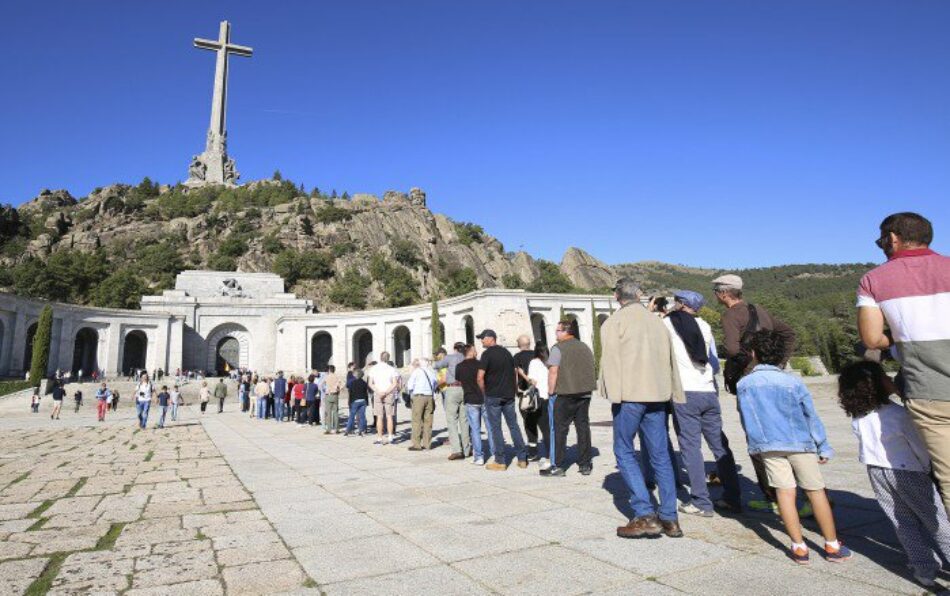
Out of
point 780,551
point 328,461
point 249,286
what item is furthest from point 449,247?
point 780,551

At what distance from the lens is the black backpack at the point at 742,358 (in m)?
3.91

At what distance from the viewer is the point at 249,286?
4659cm

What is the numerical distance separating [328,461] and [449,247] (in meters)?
68.5

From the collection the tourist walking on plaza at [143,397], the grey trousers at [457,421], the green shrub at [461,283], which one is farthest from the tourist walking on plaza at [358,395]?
the green shrub at [461,283]

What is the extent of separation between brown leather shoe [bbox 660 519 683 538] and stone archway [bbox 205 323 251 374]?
147 feet

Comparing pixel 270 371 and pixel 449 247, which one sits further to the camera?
pixel 449 247

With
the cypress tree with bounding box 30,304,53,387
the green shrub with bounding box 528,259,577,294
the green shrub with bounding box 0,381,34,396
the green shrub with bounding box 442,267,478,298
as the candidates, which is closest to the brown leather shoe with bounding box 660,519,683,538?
the green shrub with bounding box 0,381,34,396

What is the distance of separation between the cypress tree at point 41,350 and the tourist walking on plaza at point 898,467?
3612 cm

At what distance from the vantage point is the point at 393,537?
12.3ft

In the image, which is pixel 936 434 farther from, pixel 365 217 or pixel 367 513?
pixel 365 217

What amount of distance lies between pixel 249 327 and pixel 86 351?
36.6 ft

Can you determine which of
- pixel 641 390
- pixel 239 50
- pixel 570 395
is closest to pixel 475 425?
pixel 570 395

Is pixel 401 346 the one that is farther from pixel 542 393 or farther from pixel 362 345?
pixel 542 393

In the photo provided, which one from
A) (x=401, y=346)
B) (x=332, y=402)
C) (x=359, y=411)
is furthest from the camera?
(x=401, y=346)
